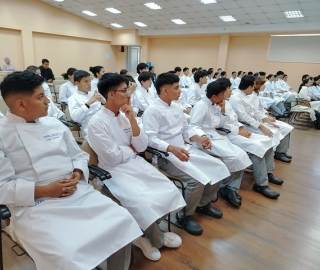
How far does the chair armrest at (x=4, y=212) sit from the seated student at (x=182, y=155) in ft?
3.39

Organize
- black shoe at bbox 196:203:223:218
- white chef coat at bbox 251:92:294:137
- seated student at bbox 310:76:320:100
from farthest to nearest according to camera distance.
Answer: seated student at bbox 310:76:320:100
white chef coat at bbox 251:92:294:137
black shoe at bbox 196:203:223:218

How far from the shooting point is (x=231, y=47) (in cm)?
1010

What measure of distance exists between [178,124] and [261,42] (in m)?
9.05

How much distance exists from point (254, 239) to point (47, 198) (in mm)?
1524

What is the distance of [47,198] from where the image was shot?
111 centimetres

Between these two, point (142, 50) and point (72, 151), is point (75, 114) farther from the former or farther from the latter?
point (142, 50)

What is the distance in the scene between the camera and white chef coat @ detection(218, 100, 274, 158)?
7.71ft

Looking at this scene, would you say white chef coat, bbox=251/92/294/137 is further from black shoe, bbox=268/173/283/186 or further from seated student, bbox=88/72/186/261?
seated student, bbox=88/72/186/261

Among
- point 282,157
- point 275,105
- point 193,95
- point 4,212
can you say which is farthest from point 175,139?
point 275,105

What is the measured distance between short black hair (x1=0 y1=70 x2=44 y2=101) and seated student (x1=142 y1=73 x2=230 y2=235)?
924mm

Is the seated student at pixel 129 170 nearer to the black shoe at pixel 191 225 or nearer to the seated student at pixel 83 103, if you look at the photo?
the black shoe at pixel 191 225

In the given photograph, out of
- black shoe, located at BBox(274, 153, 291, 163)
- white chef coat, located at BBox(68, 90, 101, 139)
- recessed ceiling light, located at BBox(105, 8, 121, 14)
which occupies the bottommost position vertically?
black shoe, located at BBox(274, 153, 291, 163)

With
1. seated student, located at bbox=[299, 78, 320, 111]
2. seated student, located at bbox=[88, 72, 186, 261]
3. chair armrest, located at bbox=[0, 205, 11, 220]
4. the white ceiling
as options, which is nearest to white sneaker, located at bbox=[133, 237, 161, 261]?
seated student, located at bbox=[88, 72, 186, 261]

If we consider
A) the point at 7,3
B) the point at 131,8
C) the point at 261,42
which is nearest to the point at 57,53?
the point at 7,3
